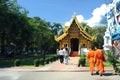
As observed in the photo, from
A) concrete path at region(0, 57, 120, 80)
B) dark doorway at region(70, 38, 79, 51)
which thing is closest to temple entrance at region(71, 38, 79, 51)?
dark doorway at region(70, 38, 79, 51)

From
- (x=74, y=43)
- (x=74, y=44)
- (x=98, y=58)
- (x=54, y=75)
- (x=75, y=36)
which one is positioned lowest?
(x=54, y=75)

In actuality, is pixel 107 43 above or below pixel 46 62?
above

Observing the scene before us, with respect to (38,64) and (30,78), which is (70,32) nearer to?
(38,64)

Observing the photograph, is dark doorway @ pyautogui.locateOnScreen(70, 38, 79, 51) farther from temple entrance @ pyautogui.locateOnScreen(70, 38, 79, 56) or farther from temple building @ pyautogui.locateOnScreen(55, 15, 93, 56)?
temple building @ pyautogui.locateOnScreen(55, 15, 93, 56)

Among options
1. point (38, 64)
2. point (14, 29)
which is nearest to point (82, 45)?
point (14, 29)

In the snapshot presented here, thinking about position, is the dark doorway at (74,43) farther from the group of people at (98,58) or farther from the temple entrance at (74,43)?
the group of people at (98,58)

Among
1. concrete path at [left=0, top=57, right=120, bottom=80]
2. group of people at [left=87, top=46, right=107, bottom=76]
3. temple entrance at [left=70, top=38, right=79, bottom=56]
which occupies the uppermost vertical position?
temple entrance at [left=70, top=38, right=79, bottom=56]

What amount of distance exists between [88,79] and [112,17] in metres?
25.7

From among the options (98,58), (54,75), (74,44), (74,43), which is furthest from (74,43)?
(98,58)

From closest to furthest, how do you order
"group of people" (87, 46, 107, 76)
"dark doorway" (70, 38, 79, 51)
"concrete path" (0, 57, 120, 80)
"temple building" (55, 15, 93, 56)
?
1. "concrete path" (0, 57, 120, 80)
2. "group of people" (87, 46, 107, 76)
3. "temple building" (55, 15, 93, 56)
4. "dark doorway" (70, 38, 79, 51)

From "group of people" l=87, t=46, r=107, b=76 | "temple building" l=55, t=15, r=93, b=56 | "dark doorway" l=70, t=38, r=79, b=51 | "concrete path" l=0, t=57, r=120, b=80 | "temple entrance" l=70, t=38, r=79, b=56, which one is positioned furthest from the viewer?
"dark doorway" l=70, t=38, r=79, b=51

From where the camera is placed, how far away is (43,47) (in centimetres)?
10294

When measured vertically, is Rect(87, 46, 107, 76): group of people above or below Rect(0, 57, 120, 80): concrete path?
above

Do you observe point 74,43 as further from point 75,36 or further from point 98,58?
point 98,58
